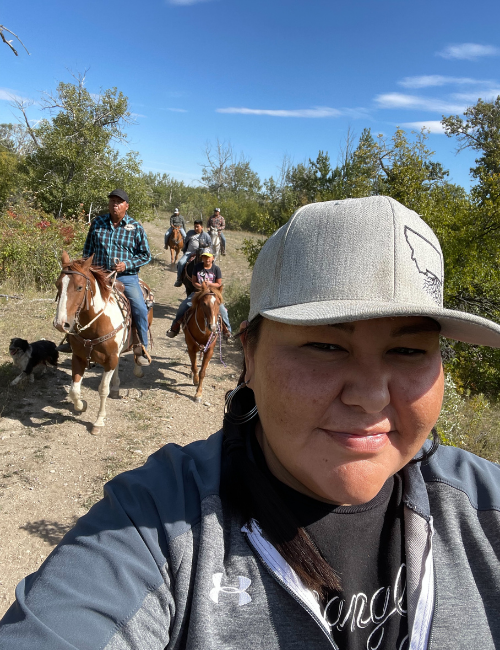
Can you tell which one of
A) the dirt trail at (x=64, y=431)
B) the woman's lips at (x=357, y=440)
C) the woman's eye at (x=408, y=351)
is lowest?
the dirt trail at (x=64, y=431)

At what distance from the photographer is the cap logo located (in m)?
1.00

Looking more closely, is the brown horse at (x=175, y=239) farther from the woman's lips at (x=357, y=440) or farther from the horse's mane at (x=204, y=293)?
the woman's lips at (x=357, y=440)

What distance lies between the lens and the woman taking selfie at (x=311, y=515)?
92 centimetres

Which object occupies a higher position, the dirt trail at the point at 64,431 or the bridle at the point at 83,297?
the bridle at the point at 83,297

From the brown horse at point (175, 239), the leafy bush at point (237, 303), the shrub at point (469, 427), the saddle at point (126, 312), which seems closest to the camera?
the shrub at point (469, 427)

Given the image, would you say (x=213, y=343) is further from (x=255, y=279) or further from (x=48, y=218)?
(x=48, y=218)

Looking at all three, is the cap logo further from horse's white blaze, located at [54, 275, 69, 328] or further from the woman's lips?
horse's white blaze, located at [54, 275, 69, 328]

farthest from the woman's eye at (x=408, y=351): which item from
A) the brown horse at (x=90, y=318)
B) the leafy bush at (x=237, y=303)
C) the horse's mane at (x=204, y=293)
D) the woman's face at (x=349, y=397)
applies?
Result: the leafy bush at (x=237, y=303)

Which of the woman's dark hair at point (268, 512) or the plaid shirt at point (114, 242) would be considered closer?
the woman's dark hair at point (268, 512)

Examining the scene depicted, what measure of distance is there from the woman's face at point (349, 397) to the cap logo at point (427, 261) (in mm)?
82

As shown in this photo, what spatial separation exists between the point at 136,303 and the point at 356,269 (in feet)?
19.1

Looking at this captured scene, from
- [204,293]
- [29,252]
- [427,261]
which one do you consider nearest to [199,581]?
[427,261]

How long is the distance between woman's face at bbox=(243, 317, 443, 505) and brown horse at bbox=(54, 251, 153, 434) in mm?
4195

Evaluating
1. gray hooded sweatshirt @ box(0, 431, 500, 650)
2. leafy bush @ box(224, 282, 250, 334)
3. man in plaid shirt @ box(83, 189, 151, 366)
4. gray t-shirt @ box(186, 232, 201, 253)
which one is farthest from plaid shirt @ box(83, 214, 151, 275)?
gray t-shirt @ box(186, 232, 201, 253)
